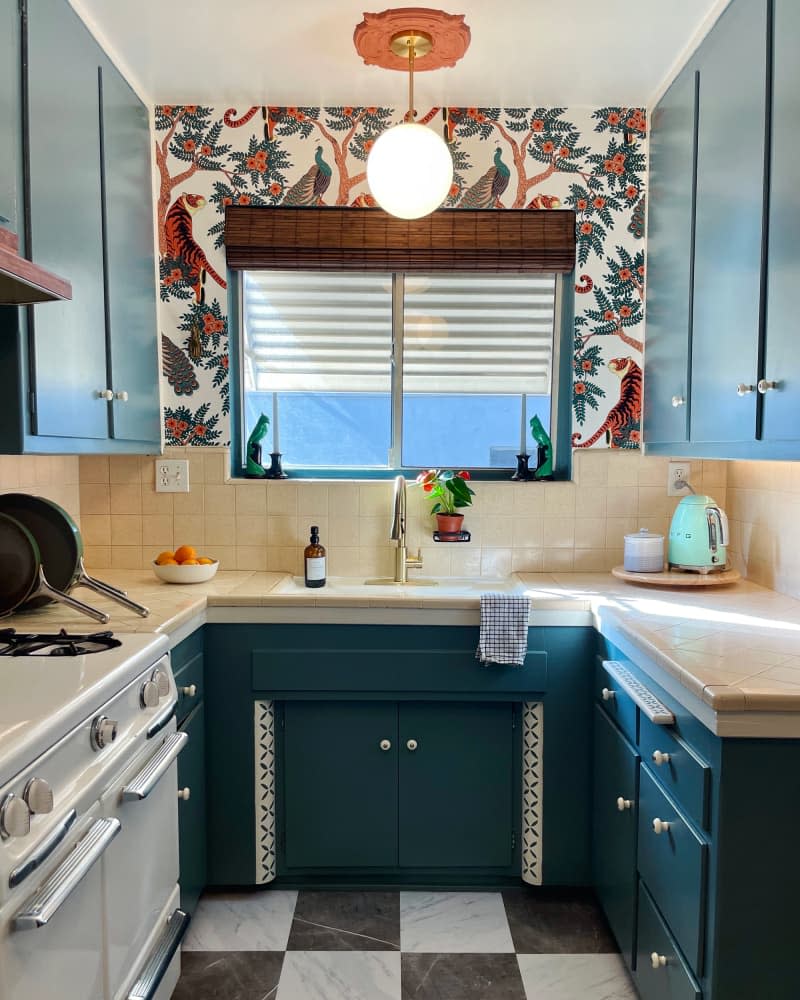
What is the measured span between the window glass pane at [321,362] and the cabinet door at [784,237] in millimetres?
1442

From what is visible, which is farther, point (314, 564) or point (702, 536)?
point (314, 564)

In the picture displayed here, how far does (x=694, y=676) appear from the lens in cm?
148

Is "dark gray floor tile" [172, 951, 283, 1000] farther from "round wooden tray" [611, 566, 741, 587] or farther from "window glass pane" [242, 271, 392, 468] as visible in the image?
"window glass pane" [242, 271, 392, 468]

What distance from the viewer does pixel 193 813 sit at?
2189 millimetres

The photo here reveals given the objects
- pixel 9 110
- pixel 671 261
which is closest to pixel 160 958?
pixel 9 110

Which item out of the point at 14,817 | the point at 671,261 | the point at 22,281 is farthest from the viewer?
the point at 671,261

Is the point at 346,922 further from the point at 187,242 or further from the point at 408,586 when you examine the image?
the point at 187,242

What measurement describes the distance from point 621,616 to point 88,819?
52.8 inches

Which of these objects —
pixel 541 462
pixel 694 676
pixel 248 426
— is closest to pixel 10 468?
pixel 248 426

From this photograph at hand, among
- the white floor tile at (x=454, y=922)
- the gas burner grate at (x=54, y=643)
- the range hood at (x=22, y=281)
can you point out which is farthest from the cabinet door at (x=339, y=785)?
the range hood at (x=22, y=281)

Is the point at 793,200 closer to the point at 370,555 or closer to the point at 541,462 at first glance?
the point at 541,462

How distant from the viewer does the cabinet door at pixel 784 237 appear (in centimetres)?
164

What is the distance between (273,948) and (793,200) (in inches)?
87.7

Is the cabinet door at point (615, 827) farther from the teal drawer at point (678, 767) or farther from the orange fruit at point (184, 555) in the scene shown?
the orange fruit at point (184, 555)
